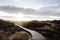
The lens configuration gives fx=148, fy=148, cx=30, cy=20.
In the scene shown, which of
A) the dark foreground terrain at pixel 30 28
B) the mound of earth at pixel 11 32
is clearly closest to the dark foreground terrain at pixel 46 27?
the dark foreground terrain at pixel 30 28

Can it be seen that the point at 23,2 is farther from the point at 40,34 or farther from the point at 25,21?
the point at 40,34

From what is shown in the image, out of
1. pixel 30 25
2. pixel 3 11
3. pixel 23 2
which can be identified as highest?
pixel 23 2

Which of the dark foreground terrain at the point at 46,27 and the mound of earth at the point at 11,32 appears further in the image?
the dark foreground terrain at the point at 46,27

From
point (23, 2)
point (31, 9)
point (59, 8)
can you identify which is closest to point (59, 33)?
point (59, 8)

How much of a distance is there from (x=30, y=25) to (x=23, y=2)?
739mm

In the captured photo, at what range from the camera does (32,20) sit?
4.50 m

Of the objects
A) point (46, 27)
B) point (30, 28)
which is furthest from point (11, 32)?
point (46, 27)

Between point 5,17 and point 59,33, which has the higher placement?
point 5,17

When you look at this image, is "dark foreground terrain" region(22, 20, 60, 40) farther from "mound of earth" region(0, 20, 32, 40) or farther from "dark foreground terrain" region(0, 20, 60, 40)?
"mound of earth" region(0, 20, 32, 40)

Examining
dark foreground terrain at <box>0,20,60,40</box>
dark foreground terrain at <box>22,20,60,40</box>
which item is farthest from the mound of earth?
dark foreground terrain at <box>22,20,60,40</box>

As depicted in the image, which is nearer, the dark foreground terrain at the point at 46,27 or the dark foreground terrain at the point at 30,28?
the dark foreground terrain at the point at 30,28

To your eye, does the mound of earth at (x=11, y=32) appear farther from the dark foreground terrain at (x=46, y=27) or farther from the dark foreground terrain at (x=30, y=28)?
the dark foreground terrain at (x=46, y=27)

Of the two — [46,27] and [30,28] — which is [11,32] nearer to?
[30,28]

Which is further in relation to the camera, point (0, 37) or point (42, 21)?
point (42, 21)
